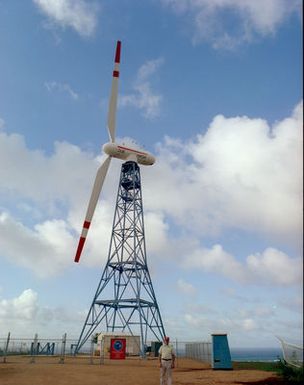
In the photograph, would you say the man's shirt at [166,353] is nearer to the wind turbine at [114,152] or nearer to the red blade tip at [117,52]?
the wind turbine at [114,152]

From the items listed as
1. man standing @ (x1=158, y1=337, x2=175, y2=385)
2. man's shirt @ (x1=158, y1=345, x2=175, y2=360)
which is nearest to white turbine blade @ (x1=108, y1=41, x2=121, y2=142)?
man's shirt @ (x1=158, y1=345, x2=175, y2=360)

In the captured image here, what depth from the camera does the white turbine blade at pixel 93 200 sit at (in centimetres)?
3862

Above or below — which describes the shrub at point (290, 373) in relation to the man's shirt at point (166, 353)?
below

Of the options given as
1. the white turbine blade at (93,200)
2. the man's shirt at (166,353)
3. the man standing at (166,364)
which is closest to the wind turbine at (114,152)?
the white turbine blade at (93,200)

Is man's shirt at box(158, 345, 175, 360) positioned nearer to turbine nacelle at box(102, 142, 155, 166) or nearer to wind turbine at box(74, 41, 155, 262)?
wind turbine at box(74, 41, 155, 262)

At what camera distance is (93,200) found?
42281 mm

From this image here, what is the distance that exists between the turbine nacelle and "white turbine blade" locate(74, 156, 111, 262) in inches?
42.7

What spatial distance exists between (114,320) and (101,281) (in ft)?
16.9

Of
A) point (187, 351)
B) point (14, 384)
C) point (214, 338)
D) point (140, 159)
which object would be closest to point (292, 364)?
point (214, 338)

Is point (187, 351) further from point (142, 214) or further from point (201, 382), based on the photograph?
point (201, 382)

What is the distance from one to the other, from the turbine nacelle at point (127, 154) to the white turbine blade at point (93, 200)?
1.08 m

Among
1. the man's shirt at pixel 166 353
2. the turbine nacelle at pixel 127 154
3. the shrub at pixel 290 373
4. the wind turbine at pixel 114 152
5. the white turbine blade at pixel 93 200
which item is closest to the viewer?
the man's shirt at pixel 166 353

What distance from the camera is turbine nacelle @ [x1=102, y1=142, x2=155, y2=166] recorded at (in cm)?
4812

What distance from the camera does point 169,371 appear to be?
603 inches
